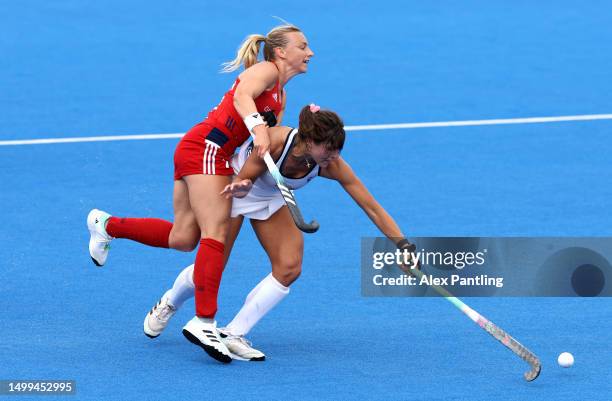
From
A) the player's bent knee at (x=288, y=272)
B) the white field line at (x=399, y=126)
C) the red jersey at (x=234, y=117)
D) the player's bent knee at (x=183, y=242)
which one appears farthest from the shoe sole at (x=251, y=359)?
the white field line at (x=399, y=126)

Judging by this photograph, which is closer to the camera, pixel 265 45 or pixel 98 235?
pixel 265 45

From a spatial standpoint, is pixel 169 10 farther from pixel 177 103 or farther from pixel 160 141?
pixel 160 141

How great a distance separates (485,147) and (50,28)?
22.5 ft

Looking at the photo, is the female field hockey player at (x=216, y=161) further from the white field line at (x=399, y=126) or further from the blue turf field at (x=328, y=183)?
the white field line at (x=399, y=126)

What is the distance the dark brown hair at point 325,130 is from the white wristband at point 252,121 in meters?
0.25

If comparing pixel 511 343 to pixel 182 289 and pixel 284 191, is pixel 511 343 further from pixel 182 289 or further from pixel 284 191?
pixel 182 289

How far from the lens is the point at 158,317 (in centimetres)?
756

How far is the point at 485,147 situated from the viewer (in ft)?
38.2

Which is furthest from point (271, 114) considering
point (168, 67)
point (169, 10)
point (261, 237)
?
point (169, 10)

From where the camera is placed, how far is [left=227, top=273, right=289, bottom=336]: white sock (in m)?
7.29

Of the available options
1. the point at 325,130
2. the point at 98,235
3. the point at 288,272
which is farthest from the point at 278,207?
the point at 98,235

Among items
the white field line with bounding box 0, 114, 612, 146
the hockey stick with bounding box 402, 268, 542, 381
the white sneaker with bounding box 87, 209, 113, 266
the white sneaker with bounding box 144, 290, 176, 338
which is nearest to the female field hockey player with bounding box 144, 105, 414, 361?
the white sneaker with bounding box 144, 290, 176, 338

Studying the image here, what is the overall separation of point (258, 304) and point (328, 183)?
377 centimetres

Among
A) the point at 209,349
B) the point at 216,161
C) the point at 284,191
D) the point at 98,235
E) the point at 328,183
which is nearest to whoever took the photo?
the point at 284,191
